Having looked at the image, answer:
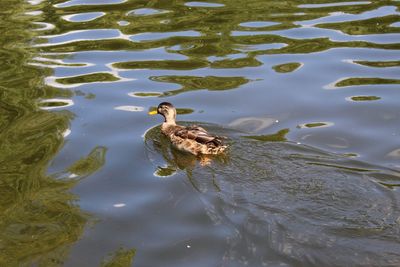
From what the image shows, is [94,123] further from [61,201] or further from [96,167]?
[61,201]

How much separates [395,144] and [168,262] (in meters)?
3.59

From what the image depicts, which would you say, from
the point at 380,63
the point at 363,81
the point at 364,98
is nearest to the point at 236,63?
the point at 363,81

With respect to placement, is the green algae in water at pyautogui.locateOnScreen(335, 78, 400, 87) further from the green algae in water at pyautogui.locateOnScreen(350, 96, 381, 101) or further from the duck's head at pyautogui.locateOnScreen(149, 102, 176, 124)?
the duck's head at pyautogui.locateOnScreen(149, 102, 176, 124)

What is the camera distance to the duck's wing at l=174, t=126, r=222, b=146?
27.8 feet

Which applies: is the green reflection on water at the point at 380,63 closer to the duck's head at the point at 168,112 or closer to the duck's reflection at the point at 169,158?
the duck's head at the point at 168,112

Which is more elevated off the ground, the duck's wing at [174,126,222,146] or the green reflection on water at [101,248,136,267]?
the duck's wing at [174,126,222,146]

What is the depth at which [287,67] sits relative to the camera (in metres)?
11.6

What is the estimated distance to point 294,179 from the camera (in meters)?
7.55

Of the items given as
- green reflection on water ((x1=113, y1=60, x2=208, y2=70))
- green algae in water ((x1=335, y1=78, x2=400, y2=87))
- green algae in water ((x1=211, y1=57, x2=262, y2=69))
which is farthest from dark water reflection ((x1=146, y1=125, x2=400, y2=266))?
green reflection on water ((x1=113, y1=60, x2=208, y2=70))

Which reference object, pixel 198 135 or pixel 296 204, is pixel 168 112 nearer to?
pixel 198 135

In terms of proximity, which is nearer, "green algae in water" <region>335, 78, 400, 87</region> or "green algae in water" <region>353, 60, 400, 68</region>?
"green algae in water" <region>335, 78, 400, 87</region>

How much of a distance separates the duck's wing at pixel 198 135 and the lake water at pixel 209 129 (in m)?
0.25

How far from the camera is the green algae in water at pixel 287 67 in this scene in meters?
11.5

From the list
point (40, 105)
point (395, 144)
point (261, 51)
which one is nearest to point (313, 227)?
point (395, 144)
